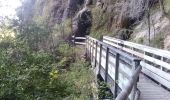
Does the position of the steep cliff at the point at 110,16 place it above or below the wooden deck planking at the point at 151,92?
above

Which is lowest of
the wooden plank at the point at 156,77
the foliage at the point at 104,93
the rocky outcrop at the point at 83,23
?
the foliage at the point at 104,93

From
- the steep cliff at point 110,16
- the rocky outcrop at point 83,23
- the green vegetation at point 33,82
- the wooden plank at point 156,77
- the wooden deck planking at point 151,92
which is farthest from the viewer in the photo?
the rocky outcrop at point 83,23

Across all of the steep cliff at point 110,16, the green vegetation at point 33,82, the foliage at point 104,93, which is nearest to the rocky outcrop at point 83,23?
the steep cliff at point 110,16

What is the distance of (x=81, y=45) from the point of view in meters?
32.4

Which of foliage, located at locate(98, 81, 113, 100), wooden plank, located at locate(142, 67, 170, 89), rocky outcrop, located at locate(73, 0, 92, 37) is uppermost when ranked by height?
rocky outcrop, located at locate(73, 0, 92, 37)

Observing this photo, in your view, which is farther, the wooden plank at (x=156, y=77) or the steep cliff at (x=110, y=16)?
the steep cliff at (x=110, y=16)

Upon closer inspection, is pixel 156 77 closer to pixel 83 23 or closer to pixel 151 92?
pixel 151 92

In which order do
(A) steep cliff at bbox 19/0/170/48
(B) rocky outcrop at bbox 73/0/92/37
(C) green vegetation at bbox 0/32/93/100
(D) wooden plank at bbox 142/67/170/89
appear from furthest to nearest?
(B) rocky outcrop at bbox 73/0/92/37 < (A) steep cliff at bbox 19/0/170/48 < (D) wooden plank at bbox 142/67/170/89 < (C) green vegetation at bbox 0/32/93/100

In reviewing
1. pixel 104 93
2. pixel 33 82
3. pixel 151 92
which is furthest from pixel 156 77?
pixel 33 82

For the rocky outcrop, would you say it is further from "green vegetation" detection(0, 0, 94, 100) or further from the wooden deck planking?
the wooden deck planking

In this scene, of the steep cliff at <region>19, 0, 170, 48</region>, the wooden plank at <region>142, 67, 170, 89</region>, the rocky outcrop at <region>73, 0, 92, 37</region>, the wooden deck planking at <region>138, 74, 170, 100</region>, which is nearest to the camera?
the wooden deck planking at <region>138, 74, 170, 100</region>

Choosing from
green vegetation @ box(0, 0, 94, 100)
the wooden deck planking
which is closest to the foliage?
green vegetation @ box(0, 0, 94, 100)

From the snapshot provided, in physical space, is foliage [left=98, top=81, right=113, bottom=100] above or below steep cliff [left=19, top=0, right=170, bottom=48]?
below

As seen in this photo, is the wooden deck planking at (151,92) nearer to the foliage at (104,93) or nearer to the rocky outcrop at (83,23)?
the foliage at (104,93)
